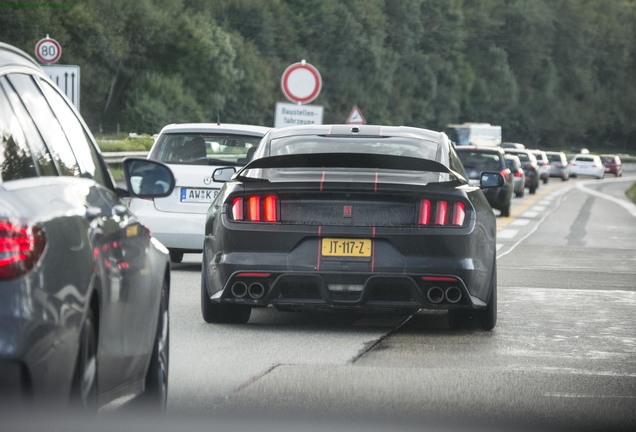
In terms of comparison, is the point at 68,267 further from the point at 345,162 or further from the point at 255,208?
the point at 345,162

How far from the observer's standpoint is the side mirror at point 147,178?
6.23m

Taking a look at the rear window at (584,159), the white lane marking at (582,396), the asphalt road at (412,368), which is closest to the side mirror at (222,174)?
the asphalt road at (412,368)

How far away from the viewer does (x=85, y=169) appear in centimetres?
561

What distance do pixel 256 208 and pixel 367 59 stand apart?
387 feet

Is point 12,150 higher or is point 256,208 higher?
point 12,150

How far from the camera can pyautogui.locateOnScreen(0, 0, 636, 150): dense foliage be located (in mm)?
99000

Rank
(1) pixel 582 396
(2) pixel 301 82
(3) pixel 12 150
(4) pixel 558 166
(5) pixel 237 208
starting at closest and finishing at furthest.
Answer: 1. (3) pixel 12 150
2. (1) pixel 582 396
3. (5) pixel 237 208
4. (2) pixel 301 82
5. (4) pixel 558 166

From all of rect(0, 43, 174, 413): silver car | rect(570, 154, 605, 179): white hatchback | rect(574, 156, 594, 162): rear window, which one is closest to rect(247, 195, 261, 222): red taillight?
rect(0, 43, 174, 413): silver car

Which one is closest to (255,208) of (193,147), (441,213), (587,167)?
(441,213)

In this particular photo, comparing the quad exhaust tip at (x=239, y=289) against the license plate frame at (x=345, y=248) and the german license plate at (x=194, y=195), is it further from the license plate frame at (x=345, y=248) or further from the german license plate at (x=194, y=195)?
Answer: the german license plate at (x=194, y=195)

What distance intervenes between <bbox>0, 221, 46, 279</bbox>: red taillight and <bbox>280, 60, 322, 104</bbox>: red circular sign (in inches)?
799

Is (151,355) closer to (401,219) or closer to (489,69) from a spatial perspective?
(401,219)

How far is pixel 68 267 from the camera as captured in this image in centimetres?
435

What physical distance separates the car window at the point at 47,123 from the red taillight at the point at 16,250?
899mm
